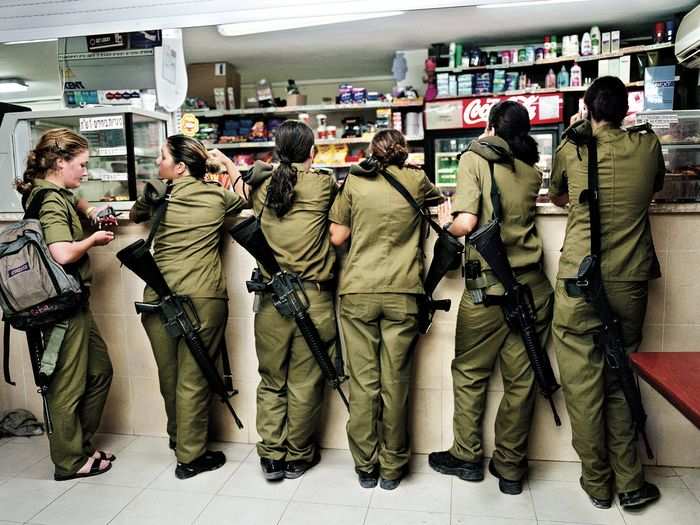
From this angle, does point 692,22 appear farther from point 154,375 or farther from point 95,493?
point 95,493

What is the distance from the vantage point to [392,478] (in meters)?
2.59

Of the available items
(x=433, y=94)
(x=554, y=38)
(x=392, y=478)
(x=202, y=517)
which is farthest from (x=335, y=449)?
(x=554, y=38)

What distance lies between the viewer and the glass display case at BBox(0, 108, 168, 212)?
3369 mm

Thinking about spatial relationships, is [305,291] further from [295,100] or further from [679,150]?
[295,100]

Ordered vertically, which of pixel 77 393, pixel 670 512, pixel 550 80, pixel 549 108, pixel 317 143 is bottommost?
pixel 670 512

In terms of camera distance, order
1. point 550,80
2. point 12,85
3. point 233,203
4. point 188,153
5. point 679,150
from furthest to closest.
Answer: point 550,80
point 12,85
point 679,150
point 233,203
point 188,153

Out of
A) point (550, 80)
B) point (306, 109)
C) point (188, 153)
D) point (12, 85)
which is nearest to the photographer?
point (188, 153)

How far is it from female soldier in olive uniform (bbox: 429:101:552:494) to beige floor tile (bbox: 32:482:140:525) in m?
1.52

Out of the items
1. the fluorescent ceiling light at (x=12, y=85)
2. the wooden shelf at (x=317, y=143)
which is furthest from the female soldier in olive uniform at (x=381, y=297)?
the wooden shelf at (x=317, y=143)

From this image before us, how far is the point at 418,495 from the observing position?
2.53m

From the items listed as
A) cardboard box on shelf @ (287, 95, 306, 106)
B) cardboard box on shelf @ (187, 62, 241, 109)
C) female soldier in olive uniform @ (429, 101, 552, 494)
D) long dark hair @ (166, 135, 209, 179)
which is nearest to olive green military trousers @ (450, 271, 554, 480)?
female soldier in olive uniform @ (429, 101, 552, 494)

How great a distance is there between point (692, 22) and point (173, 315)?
Answer: 453 cm

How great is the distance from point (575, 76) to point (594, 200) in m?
3.68

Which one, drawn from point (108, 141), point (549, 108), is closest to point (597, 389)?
point (108, 141)
